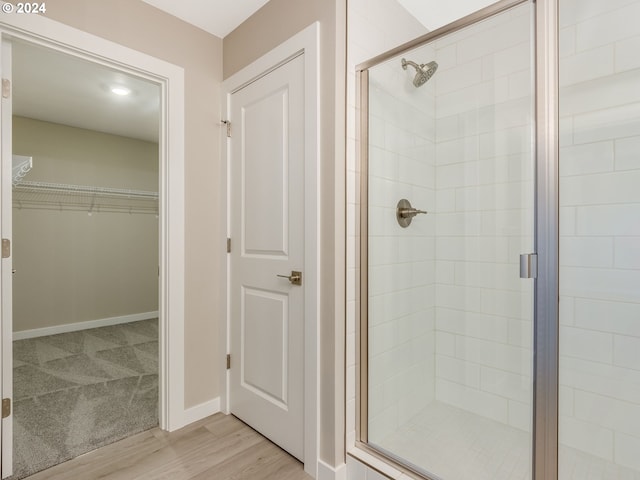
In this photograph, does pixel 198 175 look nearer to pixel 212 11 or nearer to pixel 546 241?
pixel 212 11

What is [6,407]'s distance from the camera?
163 cm

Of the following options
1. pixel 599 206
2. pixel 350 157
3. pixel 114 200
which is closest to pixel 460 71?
pixel 350 157

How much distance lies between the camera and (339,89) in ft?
5.27

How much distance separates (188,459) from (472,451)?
1394mm

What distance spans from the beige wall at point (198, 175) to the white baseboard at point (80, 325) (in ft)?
9.93

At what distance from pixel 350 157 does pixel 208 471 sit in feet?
5.44

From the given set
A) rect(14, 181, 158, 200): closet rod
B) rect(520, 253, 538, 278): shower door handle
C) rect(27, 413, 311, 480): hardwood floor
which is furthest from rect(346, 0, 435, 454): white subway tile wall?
rect(14, 181, 158, 200): closet rod

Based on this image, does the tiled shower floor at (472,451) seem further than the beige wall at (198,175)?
No

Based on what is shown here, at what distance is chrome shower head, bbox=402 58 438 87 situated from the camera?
5.64 feet

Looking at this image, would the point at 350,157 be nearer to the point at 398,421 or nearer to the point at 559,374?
the point at 559,374

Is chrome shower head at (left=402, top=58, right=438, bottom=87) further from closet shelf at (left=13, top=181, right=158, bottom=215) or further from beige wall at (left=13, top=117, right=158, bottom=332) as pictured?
beige wall at (left=13, top=117, right=158, bottom=332)

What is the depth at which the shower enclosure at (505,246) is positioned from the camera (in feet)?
4.17

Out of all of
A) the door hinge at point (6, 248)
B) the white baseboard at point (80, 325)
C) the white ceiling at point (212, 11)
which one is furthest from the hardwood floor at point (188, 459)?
the white baseboard at point (80, 325)

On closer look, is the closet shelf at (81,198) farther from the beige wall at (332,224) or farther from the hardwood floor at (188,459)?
the beige wall at (332,224)
